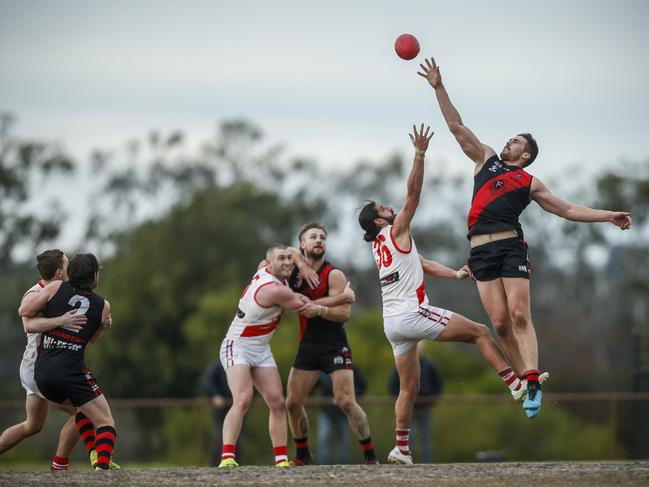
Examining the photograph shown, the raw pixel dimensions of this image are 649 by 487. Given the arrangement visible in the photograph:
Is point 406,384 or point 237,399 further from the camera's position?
point 406,384

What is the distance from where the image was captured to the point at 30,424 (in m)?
9.98

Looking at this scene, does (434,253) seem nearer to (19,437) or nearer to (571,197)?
(571,197)

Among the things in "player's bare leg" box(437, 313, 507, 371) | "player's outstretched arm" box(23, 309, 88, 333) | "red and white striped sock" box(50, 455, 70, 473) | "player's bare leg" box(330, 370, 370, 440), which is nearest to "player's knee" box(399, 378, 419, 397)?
"player's bare leg" box(437, 313, 507, 371)

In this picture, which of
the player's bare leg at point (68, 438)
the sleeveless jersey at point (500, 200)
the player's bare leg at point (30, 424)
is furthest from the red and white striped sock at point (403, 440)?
the player's bare leg at point (30, 424)

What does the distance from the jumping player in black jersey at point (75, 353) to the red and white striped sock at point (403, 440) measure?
294 centimetres

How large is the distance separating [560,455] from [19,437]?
15.6 meters

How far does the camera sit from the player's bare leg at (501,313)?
398 inches

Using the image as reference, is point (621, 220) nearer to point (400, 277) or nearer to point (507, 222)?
point (507, 222)

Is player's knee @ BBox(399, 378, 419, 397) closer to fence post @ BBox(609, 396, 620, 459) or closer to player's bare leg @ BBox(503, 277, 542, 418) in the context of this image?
player's bare leg @ BBox(503, 277, 542, 418)

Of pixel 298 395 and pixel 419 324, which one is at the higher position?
pixel 419 324

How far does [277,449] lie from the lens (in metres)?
10.6

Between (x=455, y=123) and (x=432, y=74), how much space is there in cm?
57

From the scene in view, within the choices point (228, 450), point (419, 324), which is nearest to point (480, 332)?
point (419, 324)

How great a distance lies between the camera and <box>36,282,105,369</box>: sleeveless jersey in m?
9.63
